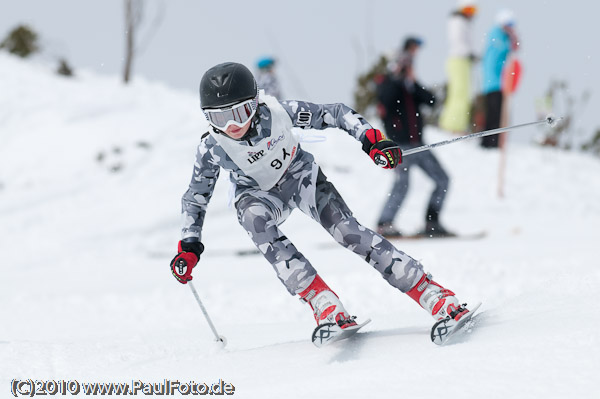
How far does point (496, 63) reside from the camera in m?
10.4

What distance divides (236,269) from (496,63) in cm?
547

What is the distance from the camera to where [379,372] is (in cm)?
255

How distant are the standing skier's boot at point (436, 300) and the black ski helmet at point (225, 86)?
1160 mm

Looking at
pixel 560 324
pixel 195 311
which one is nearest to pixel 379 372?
pixel 560 324

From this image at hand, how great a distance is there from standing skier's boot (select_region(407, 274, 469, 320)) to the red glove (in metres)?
0.56

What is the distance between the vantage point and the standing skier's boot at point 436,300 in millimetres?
3061

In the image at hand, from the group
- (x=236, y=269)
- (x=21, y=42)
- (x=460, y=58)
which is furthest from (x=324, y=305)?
(x=21, y=42)

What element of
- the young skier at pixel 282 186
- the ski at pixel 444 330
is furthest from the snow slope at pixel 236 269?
the young skier at pixel 282 186

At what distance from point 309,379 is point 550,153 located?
1494 cm

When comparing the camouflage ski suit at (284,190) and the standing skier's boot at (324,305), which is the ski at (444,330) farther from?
the standing skier's boot at (324,305)

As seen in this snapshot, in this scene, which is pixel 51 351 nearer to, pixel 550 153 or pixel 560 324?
pixel 560 324

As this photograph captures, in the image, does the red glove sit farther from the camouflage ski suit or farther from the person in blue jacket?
the person in blue jacket

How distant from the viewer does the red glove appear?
3080 millimetres

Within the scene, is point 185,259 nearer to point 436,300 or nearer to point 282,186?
point 282,186
